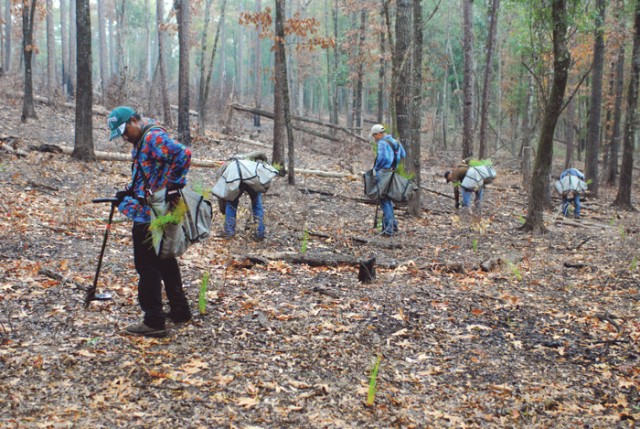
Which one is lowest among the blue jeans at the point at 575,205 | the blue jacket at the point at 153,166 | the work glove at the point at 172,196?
the blue jeans at the point at 575,205

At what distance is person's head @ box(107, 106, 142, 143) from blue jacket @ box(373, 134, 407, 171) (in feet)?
18.1

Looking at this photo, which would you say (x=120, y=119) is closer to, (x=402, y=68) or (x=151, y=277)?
(x=151, y=277)

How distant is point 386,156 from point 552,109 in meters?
3.18

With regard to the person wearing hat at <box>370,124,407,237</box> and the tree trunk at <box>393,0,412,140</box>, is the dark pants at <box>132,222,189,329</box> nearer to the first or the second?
the person wearing hat at <box>370,124,407,237</box>

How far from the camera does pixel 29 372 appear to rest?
13.1ft

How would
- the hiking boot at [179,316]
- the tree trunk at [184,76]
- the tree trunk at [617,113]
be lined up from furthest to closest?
the tree trunk at [617,113], the tree trunk at [184,76], the hiking boot at [179,316]

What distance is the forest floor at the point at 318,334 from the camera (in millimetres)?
3895

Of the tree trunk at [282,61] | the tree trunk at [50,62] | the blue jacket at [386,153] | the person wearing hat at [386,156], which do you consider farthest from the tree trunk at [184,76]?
the blue jacket at [386,153]

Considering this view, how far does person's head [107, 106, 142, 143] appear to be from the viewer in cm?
433

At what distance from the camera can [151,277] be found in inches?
178

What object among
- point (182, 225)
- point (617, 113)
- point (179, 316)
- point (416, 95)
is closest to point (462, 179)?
point (416, 95)

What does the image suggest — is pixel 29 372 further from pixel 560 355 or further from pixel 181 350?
pixel 560 355

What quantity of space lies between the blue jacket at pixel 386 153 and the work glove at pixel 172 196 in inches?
211

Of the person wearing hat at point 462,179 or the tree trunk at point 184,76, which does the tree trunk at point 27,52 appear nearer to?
the tree trunk at point 184,76
